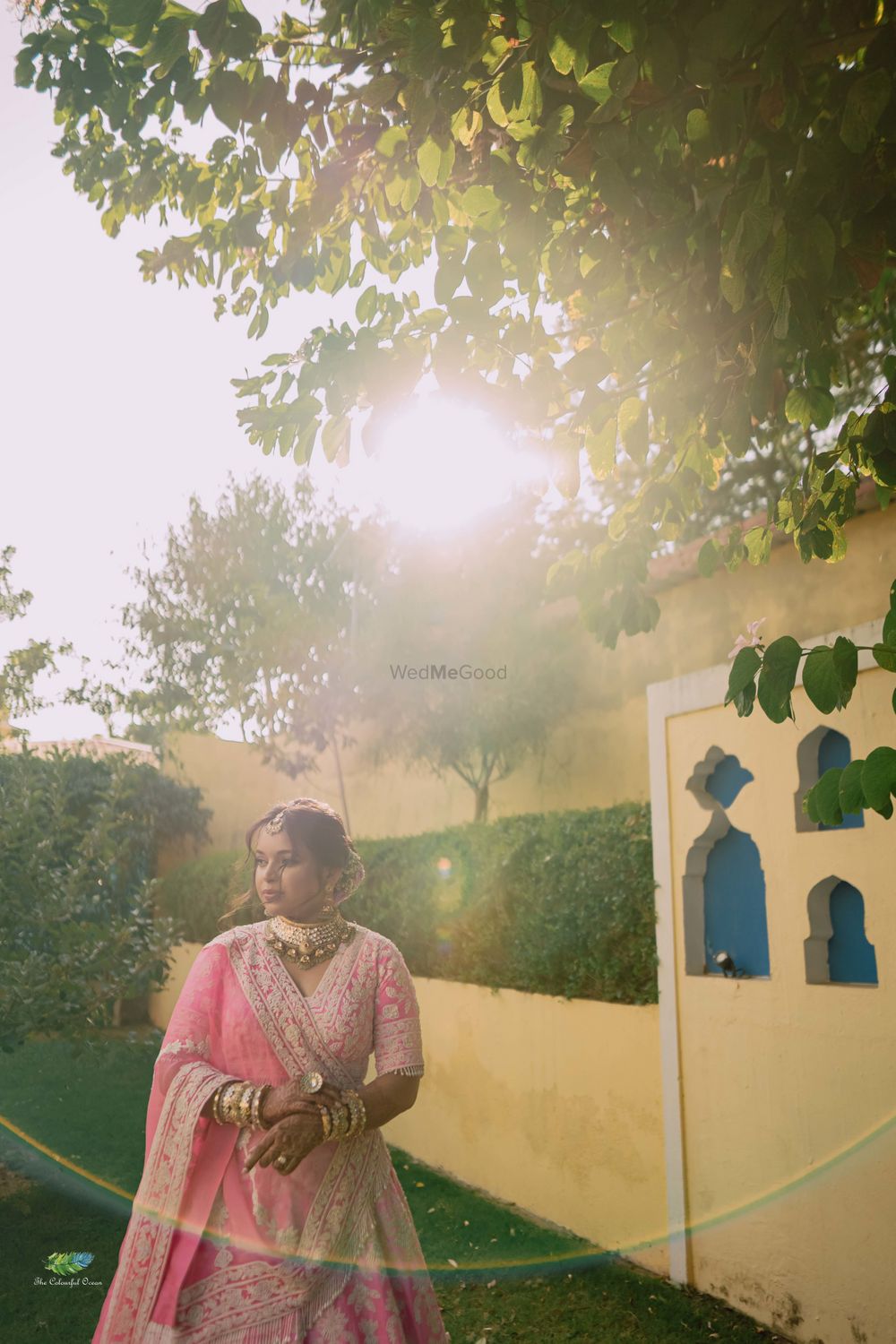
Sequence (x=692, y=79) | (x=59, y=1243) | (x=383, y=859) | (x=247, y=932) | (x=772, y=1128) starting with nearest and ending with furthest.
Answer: (x=692, y=79), (x=247, y=932), (x=772, y=1128), (x=59, y=1243), (x=383, y=859)

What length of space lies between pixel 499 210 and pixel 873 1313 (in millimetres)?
4491

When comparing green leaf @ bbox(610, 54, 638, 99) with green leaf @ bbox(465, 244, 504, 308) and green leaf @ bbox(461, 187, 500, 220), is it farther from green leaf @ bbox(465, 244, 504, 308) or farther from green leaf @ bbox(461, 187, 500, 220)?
green leaf @ bbox(465, 244, 504, 308)

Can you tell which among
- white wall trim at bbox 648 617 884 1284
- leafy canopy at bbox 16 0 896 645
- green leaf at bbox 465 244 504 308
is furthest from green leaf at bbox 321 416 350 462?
white wall trim at bbox 648 617 884 1284

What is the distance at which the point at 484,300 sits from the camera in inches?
124

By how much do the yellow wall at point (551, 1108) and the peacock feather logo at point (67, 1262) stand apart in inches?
109

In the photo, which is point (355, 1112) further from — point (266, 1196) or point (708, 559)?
point (708, 559)

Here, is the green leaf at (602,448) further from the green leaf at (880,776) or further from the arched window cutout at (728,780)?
the arched window cutout at (728,780)

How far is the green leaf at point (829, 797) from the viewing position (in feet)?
7.97

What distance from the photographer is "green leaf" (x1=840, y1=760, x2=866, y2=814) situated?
2377 mm

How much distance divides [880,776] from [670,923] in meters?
3.70

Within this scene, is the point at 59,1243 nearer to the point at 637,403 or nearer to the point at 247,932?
the point at 247,932

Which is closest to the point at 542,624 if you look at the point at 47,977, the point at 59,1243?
the point at 47,977

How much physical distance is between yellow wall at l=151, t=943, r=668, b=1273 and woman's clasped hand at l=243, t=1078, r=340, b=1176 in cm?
365

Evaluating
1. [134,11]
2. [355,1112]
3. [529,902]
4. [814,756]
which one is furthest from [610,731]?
[134,11]
